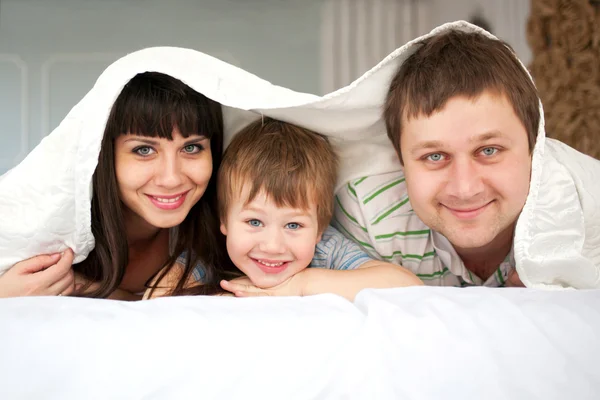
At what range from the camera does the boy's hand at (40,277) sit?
43.9 inches

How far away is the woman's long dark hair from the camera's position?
119 cm

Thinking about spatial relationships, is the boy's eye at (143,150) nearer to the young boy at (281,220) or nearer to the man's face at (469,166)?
the young boy at (281,220)

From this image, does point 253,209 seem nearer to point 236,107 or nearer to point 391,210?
point 236,107

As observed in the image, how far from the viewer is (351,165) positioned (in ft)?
4.41

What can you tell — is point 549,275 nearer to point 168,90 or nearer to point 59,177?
point 168,90

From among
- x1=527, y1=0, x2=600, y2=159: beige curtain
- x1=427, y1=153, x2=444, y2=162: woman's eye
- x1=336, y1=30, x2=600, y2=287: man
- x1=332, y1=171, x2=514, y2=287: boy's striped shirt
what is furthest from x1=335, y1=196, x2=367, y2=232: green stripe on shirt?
x1=527, y1=0, x2=600, y2=159: beige curtain

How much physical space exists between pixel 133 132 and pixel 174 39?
272cm

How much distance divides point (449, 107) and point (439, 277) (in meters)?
0.41

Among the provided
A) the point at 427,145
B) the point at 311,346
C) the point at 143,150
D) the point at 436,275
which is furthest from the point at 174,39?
the point at 311,346

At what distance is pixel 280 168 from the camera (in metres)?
1.19

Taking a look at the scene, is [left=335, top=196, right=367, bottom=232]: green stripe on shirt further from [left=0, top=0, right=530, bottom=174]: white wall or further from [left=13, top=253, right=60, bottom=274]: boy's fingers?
[left=0, top=0, right=530, bottom=174]: white wall

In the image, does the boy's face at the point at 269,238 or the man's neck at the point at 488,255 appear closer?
the boy's face at the point at 269,238

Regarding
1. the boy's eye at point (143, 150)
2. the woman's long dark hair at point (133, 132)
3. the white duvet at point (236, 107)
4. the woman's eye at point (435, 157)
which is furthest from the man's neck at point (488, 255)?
the boy's eye at point (143, 150)

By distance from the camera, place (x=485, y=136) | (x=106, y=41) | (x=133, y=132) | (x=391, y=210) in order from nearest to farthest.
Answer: (x=485, y=136), (x=133, y=132), (x=391, y=210), (x=106, y=41)
